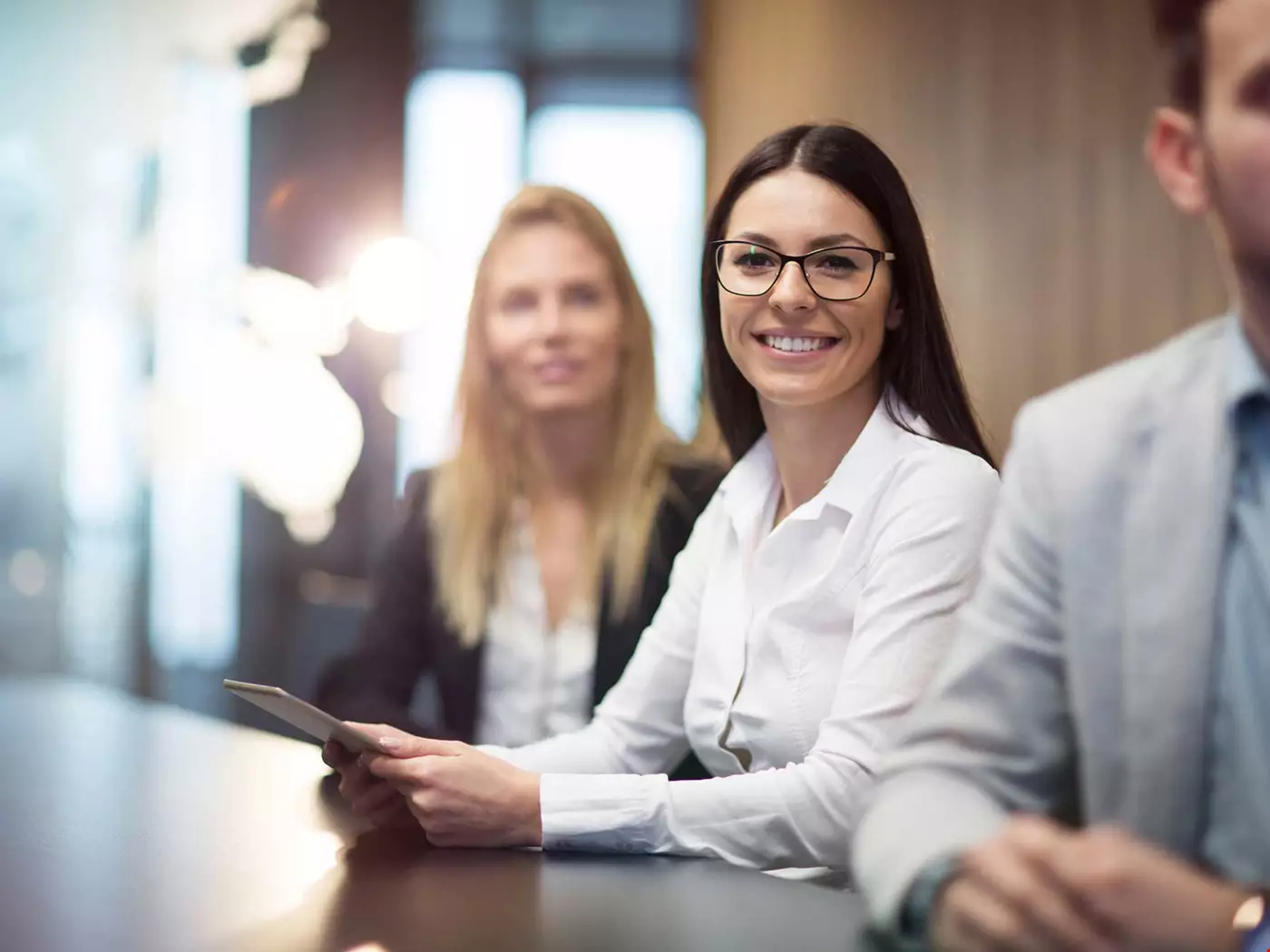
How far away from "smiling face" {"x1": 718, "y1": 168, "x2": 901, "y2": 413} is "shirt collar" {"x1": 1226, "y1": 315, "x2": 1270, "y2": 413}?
627 mm

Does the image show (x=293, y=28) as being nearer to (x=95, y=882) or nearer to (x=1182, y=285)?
(x=1182, y=285)

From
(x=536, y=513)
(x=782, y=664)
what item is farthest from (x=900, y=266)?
(x=536, y=513)

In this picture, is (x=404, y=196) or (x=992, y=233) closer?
(x=992, y=233)

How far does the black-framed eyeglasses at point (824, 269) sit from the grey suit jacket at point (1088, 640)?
21.2 inches

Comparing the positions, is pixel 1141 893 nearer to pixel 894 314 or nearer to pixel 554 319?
pixel 894 314

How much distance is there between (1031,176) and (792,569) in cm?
179

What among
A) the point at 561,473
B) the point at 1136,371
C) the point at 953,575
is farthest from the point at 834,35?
the point at 1136,371

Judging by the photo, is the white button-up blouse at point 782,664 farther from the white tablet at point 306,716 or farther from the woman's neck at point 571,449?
the woman's neck at point 571,449

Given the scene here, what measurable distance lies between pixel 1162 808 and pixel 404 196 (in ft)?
16.1

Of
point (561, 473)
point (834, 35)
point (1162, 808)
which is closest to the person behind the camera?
point (1162, 808)

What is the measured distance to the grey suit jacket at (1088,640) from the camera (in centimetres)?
96

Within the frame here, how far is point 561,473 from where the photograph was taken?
2.44 meters

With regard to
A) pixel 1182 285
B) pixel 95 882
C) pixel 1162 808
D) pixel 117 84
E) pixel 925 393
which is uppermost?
pixel 117 84

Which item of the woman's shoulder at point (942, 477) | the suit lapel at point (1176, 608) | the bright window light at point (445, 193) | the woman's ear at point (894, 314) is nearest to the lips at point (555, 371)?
the woman's ear at point (894, 314)
